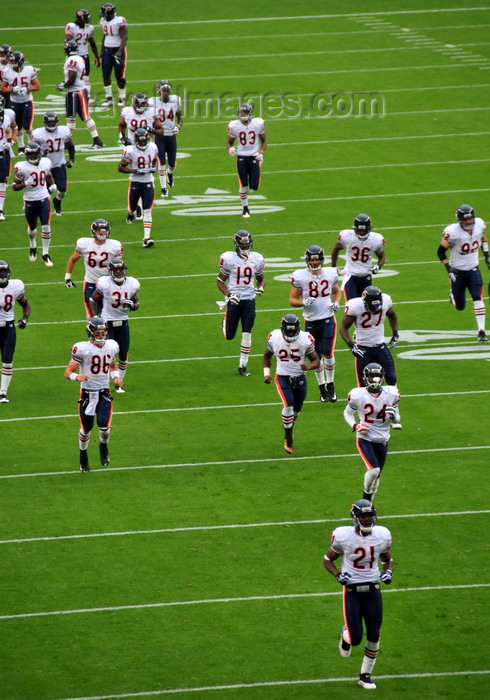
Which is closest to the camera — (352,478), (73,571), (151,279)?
(73,571)

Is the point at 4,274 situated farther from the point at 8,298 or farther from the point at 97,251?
the point at 97,251

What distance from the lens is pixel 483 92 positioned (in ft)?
98.3

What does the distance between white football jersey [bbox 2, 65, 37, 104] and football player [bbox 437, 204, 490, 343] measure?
10459mm

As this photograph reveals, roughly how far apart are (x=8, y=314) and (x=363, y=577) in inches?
275

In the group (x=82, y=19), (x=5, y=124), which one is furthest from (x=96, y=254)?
(x=82, y=19)

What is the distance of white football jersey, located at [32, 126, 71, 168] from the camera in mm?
21172

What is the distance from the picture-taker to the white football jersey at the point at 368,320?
14391 millimetres

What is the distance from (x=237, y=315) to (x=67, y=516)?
449 cm

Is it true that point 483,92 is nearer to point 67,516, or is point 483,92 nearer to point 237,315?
point 237,315

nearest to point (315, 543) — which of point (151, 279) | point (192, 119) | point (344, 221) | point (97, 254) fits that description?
point (97, 254)

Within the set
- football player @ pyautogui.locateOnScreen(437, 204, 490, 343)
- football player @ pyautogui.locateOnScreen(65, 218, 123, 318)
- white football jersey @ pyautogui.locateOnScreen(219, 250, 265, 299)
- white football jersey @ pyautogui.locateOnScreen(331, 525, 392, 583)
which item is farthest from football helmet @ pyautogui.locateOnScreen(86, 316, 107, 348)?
football player @ pyautogui.locateOnScreen(437, 204, 490, 343)

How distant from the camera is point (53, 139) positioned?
21219 mm

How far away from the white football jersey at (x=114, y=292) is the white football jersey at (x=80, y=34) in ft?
41.7

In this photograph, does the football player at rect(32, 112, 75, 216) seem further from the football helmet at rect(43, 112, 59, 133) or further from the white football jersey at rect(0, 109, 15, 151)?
the white football jersey at rect(0, 109, 15, 151)
